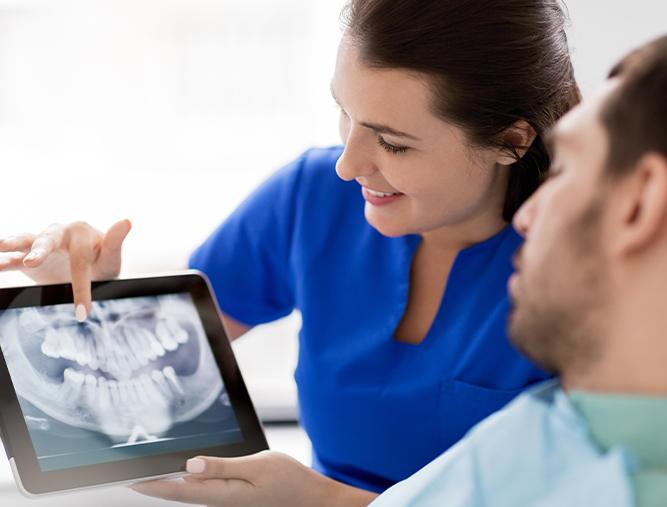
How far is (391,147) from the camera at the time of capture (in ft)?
4.09

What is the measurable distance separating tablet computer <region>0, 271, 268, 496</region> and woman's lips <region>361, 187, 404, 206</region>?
10.2 inches

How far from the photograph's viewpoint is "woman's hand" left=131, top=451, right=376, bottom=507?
1104 millimetres

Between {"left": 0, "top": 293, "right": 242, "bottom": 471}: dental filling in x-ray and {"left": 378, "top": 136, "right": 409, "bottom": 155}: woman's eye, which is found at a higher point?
{"left": 378, "top": 136, "right": 409, "bottom": 155}: woman's eye

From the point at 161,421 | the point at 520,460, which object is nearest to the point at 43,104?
the point at 161,421

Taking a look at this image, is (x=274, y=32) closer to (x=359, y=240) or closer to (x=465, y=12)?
(x=359, y=240)

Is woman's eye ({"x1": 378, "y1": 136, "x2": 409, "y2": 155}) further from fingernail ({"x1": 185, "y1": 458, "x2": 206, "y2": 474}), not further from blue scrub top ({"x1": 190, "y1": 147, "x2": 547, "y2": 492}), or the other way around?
fingernail ({"x1": 185, "y1": 458, "x2": 206, "y2": 474})

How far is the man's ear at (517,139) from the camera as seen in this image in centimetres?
127

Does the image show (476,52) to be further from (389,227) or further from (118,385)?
(118,385)

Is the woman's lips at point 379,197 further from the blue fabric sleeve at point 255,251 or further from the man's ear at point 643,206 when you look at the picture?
the man's ear at point 643,206

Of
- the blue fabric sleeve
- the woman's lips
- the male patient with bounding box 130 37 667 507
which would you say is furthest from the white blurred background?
the male patient with bounding box 130 37 667 507

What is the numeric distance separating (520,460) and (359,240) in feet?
2.15

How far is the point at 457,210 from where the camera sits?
4.30ft

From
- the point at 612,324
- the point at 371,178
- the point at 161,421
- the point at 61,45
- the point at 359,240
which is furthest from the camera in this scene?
the point at 61,45


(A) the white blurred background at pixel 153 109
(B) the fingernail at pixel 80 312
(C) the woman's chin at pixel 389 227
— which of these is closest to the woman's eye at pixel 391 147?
(C) the woman's chin at pixel 389 227
